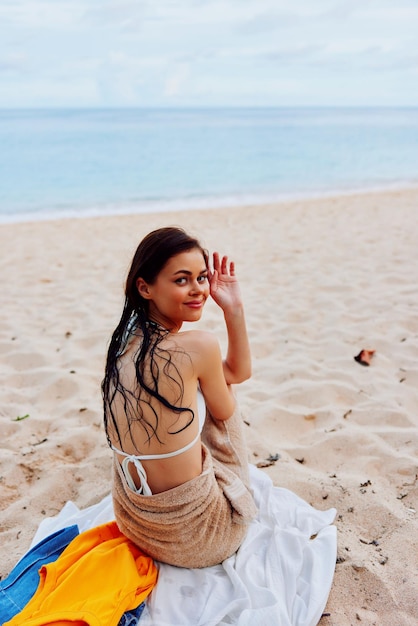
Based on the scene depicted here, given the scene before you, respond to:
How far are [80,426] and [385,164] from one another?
1928cm

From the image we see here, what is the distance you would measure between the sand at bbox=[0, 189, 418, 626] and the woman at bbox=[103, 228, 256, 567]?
274mm

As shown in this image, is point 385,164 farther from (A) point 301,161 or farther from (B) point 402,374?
(B) point 402,374

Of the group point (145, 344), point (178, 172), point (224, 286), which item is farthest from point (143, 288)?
point (178, 172)

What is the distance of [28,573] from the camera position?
2.21 meters

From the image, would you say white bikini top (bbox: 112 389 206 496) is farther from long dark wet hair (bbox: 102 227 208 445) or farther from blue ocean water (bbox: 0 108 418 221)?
blue ocean water (bbox: 0 108 418 221)

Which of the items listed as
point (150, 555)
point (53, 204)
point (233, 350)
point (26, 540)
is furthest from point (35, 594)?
point (53, 204)

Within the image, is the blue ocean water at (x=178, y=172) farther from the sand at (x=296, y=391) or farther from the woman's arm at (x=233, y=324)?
the woman's arm at (x=233, y=324)

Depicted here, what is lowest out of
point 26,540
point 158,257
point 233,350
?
point 26,540

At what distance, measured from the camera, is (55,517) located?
2.70 meters

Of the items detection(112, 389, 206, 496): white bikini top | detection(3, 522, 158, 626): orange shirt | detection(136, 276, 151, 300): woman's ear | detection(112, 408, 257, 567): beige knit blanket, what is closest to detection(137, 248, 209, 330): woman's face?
detection(136, 276, 151, 300): woman's ear

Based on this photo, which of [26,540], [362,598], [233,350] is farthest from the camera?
[26,540]

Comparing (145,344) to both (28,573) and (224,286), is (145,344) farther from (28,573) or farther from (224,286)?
(28,573)

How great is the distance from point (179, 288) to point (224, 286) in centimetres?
41

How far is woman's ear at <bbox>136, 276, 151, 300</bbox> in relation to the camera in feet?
6.90
